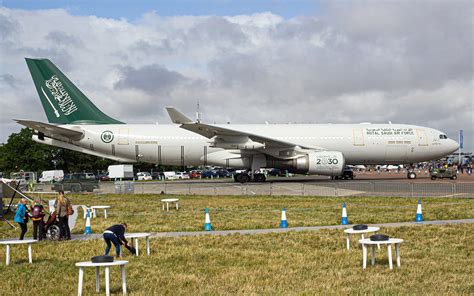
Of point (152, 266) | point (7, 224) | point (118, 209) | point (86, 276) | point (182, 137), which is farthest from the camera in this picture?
point (182, 137)

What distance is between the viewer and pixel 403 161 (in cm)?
4528

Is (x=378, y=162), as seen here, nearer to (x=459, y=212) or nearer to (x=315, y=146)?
(x=315, y=146)

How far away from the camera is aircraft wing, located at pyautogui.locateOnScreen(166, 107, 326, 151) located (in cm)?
3928

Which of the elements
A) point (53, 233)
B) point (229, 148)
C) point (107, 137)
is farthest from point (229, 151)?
point (53, 233)

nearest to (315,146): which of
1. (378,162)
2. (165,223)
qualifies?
(378,162)

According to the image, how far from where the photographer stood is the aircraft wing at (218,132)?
39.3 meters

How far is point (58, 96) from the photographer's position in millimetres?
45906

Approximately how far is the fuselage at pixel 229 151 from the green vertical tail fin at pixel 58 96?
5.45 feet

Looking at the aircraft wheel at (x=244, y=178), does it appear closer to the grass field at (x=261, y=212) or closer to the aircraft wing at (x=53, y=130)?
the aircraft wing at (x=53, y=130)

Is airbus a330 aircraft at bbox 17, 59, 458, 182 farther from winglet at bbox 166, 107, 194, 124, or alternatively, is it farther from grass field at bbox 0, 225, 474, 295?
grass field at bbox 0, 225, 474, 295

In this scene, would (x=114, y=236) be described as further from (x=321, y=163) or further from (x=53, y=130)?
(x=53, y=130)

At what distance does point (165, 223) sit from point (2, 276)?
9119mm

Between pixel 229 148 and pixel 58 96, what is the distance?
15149 mm

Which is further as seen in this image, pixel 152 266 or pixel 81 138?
pixel 81 138
